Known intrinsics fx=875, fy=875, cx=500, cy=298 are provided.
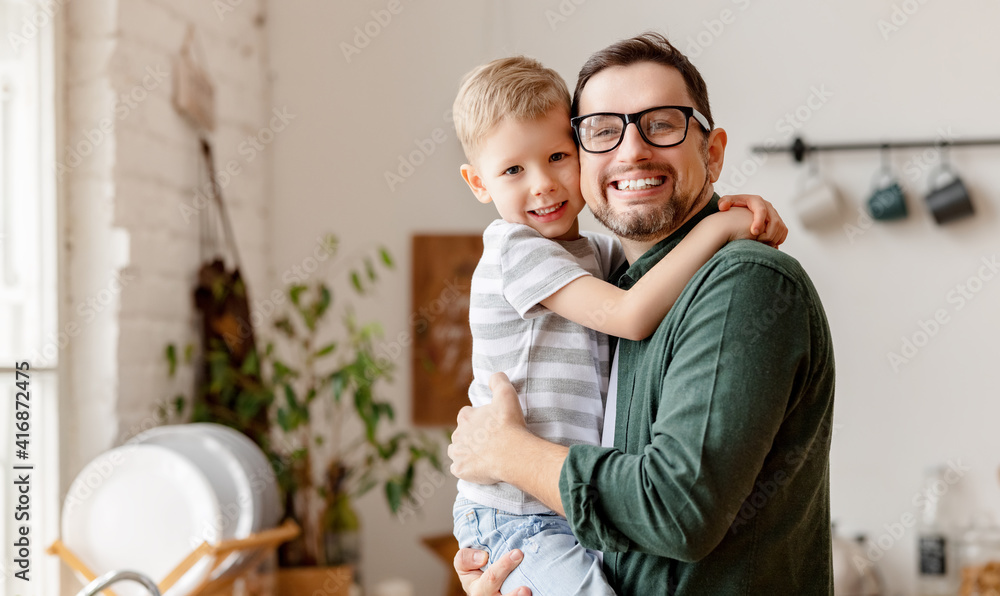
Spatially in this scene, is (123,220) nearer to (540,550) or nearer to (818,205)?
(540,550)

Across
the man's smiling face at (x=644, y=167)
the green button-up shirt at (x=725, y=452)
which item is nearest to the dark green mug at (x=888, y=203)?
the man's smiling face at (x=644, y=167)

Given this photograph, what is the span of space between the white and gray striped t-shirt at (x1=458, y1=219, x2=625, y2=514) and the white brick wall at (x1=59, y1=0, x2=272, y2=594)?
1510mm

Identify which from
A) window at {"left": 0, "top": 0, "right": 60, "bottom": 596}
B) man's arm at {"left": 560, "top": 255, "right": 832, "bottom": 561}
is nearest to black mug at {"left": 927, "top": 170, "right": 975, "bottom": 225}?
man's arm at {"left": 560, "top": 255, "right": 832, "bottom": 561}

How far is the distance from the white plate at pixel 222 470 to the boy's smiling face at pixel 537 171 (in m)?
1.19

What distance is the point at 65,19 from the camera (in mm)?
2346

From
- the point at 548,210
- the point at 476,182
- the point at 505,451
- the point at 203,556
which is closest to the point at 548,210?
the point at 548,210

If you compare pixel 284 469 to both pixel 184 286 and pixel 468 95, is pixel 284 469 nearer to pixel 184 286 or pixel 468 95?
pixel 184 286

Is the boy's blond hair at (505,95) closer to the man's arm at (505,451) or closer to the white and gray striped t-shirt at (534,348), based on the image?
the white and gray striped t-shirt at (534,348)

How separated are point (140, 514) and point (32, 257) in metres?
0.74

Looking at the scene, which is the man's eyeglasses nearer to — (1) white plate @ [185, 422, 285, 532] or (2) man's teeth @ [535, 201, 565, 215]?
(2) man's teeth @ [535, 201, 565, 215]

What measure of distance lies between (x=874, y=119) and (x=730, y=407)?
2.58m

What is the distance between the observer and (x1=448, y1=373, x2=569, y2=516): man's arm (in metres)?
0.98

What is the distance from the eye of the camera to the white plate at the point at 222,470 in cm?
207

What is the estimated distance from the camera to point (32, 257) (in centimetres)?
223
